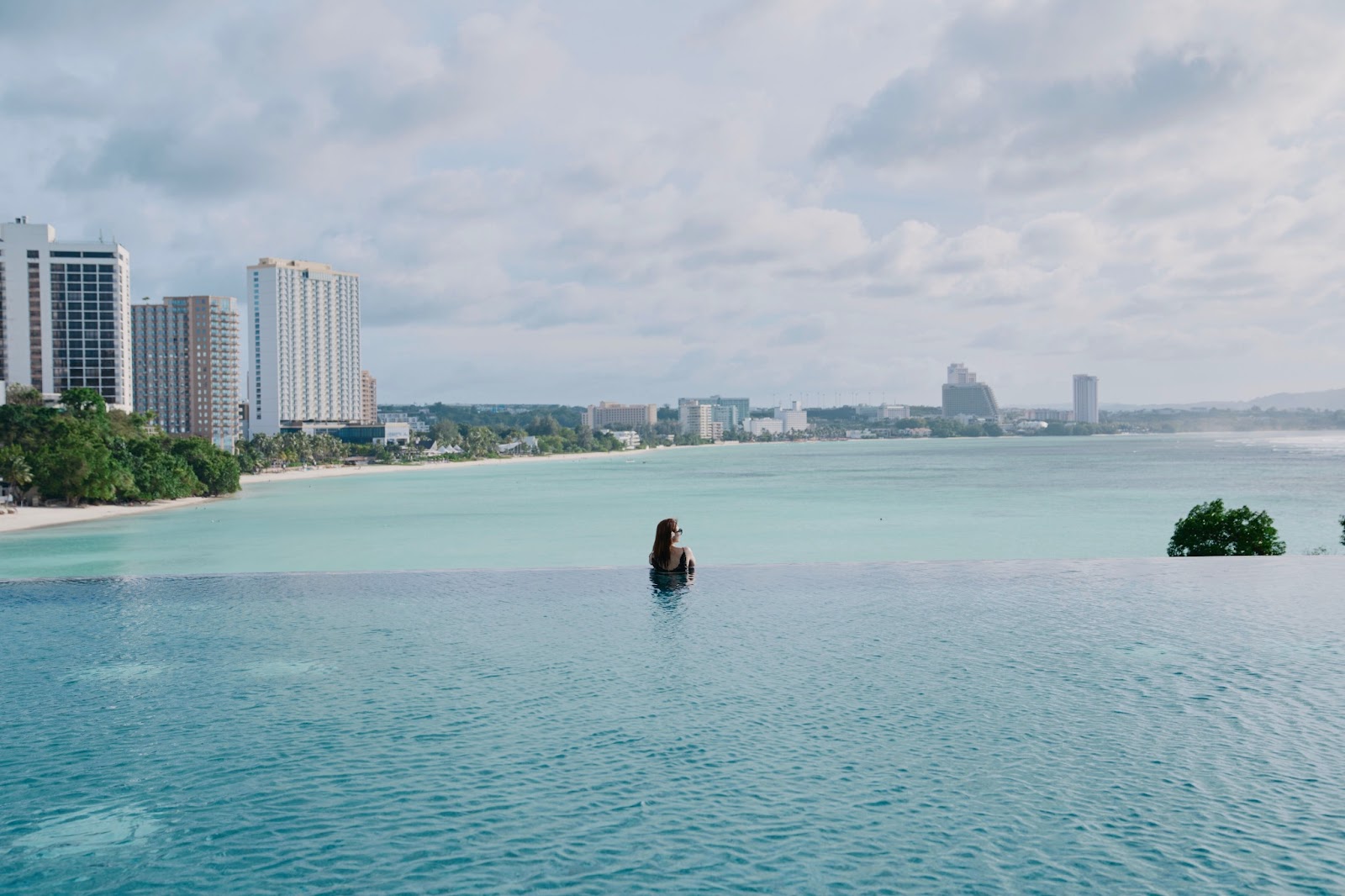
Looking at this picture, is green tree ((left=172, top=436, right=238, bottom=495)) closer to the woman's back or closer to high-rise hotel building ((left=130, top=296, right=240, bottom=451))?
the woman's back

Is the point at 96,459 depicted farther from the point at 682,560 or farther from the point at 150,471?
the point at 682,560

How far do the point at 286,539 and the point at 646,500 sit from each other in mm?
23964

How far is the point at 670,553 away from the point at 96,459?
41724mm

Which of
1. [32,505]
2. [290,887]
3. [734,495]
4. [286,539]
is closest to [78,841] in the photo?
[290,887]

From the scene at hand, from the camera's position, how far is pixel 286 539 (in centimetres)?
3722

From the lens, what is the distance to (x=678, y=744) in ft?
27.8

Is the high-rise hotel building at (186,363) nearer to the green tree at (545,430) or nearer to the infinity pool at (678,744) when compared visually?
the green tree at (545,430)

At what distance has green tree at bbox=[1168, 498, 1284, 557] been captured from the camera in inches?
747

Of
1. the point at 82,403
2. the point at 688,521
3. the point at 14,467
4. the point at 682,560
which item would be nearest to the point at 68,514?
the point at 14,467

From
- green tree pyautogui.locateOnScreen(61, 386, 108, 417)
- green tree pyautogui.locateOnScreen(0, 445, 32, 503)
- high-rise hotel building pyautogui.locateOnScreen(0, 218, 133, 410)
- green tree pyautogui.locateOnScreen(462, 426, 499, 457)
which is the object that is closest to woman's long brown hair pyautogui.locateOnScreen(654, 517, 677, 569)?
green tree pyautogui.locateOnScreen(0, 445, 32, 503)

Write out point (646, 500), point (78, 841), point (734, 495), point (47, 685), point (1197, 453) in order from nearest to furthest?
point (78, 841) → point (47, 685) → point (646, 500) → point (734, 495) → point (1197, 453)

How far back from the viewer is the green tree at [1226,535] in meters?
19.0

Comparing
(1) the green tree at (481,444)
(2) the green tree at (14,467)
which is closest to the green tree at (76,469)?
(2) the green tree at (14,467)

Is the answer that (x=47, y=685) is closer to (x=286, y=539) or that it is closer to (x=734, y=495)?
(x=286, y=539)
